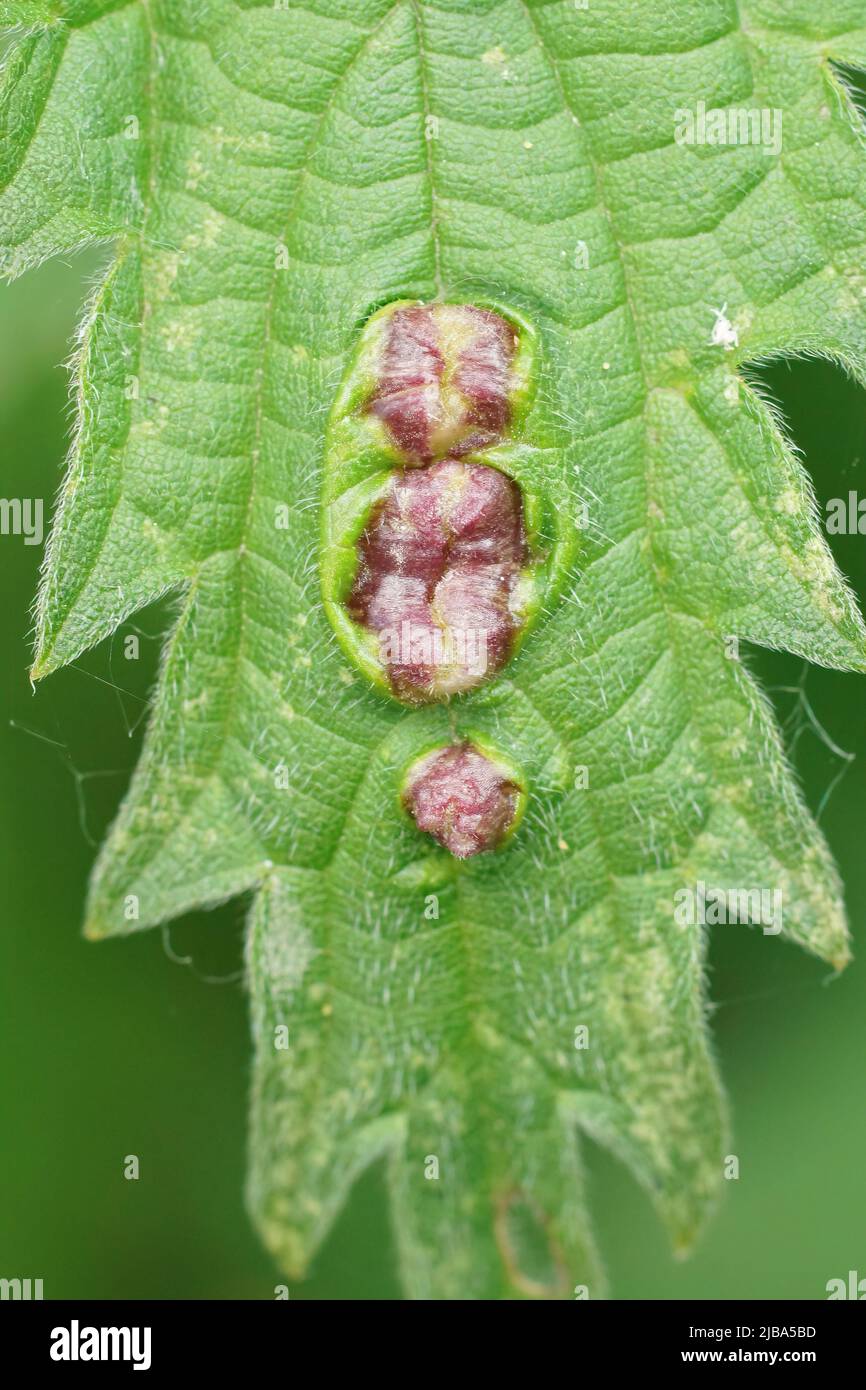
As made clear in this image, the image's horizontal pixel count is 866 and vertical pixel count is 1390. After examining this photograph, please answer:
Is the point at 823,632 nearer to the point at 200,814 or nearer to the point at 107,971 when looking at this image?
A: the point at 200,814

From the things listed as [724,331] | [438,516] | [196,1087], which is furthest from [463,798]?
[196,1087]

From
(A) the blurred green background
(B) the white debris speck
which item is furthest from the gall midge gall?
(A) the blurred green background

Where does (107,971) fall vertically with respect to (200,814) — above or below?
below

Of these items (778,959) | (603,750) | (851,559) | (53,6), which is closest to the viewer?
(53,6)

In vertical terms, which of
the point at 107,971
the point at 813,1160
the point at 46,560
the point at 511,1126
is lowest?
the point at 813,1160

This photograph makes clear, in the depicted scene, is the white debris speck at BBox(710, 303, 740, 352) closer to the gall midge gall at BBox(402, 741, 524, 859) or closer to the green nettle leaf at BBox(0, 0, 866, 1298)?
the green nettle leaf at BBox(0, 0, 866, 1298)

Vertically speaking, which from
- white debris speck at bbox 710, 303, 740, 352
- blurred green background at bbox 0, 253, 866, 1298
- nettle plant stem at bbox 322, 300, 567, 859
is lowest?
blurred green background at bbox 0, 253, 866, 1298

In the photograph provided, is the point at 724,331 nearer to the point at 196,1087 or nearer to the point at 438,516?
the point at 438,516

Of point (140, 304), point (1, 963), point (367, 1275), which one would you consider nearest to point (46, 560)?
point (140, 304)
